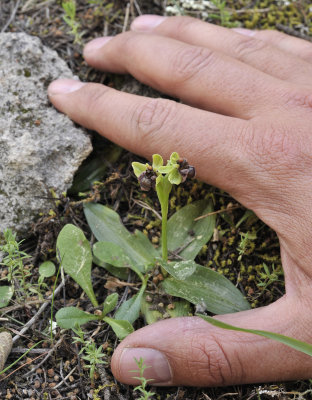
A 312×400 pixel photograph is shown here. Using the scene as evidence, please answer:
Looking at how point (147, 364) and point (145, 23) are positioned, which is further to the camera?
point (145, 23)

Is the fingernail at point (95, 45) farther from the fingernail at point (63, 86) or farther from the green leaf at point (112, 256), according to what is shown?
the green leaf at point (112, 256)

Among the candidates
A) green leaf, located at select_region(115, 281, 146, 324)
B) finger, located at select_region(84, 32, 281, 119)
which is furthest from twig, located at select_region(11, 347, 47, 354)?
finger, located at select_region(84, 32, 281, 119)

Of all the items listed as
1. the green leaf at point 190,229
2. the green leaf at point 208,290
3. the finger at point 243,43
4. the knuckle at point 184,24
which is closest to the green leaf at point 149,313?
the green leaf at point 208,290

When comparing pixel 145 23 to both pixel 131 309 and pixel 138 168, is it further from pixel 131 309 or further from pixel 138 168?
pixel 131 309

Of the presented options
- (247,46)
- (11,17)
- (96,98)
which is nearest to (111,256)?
(96,98)

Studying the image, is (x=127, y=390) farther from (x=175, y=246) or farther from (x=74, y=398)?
(x=175, y=246)

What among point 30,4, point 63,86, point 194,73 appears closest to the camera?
point 194,73

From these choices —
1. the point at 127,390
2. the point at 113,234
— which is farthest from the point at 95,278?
the point at 127,390
